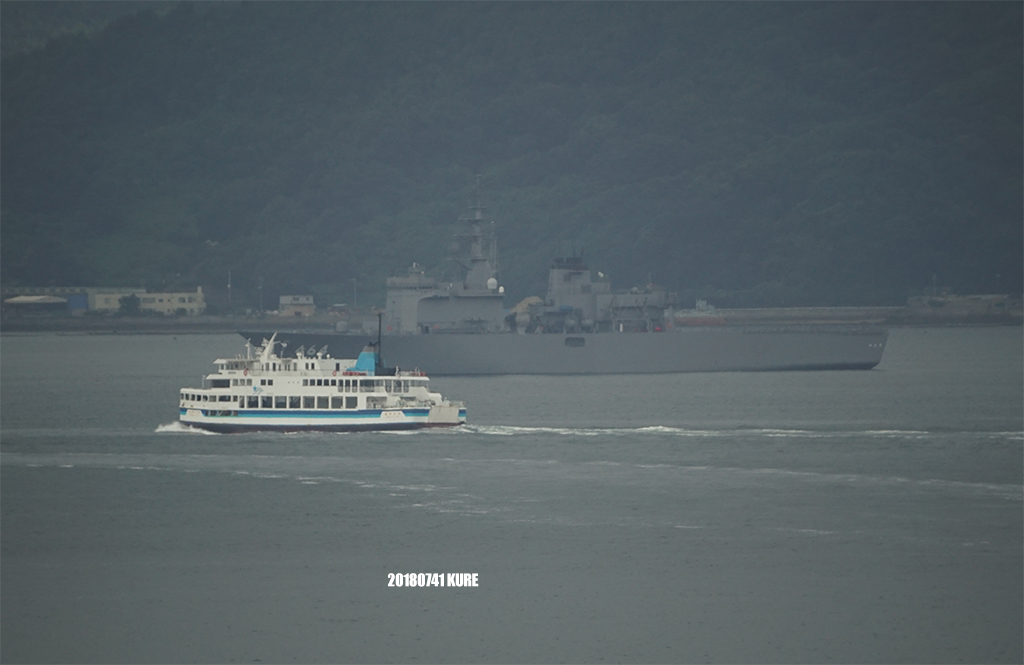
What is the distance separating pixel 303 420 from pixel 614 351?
2571 cm

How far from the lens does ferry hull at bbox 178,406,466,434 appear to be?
108 ft

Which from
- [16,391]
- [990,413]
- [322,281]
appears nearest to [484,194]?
[322,281]

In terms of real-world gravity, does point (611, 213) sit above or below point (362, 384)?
above

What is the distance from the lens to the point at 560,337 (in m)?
55.9

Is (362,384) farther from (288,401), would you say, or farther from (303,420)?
(288,401)

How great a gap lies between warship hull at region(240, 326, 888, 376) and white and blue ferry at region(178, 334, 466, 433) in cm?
2007

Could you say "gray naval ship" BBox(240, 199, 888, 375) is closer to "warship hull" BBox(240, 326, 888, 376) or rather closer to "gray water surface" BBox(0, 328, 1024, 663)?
"warship hull" BBox(240, 326, 888, 376)

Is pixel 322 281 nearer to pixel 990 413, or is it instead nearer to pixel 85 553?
pixel 990 413

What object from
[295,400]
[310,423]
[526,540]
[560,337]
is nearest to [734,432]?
[310,423]

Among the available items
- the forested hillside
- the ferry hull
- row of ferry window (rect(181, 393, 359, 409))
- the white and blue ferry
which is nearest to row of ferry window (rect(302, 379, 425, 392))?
the white and blue ferry

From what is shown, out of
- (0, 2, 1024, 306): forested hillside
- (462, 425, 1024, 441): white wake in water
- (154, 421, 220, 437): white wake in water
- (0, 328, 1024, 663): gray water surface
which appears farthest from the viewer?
(0, 2, 1024, 306): forested hillside

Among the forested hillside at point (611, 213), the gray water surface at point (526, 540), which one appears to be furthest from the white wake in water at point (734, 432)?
the forested hillside at point (611, 213)

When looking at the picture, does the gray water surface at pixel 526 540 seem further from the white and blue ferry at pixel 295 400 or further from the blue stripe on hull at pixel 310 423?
the white and blue ferry at pixel 295 400

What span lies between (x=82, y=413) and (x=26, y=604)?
23951 mm
